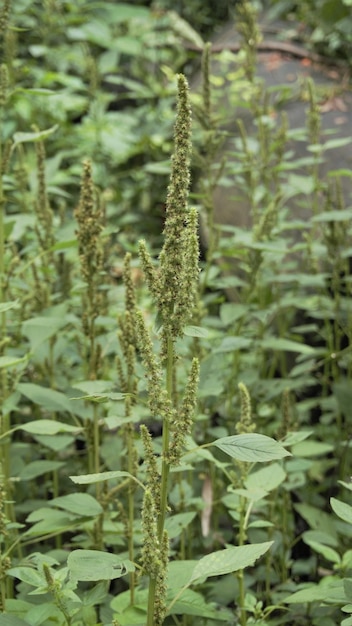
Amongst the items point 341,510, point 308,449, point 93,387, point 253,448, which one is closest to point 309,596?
point 341,510

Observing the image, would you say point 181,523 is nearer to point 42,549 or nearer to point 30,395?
point 30,395

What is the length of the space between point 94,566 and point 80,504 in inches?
16.1

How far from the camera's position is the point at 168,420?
1171 millimetres

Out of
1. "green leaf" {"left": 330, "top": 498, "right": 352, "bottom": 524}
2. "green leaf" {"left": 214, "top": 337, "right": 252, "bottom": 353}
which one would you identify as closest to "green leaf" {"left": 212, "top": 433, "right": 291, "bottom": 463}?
"green leaf" {"left": 330, "top": 498, "right": 352, "bottom": 524}

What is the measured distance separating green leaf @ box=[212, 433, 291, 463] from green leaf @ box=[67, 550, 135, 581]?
232 mm

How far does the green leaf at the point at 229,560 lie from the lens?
1.16 metres

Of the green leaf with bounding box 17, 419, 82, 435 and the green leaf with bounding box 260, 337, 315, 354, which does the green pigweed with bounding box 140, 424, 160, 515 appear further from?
the green leaf with bounding box 260, 337, 315, 354

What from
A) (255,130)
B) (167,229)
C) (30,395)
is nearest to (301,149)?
(255,130)

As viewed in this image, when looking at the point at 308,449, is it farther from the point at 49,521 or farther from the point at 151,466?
the point at 151,466

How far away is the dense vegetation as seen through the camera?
3.83 feet

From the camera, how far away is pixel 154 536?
3.71 ft

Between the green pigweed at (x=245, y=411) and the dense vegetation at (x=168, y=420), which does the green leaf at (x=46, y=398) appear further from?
the green pigweed at (x=245, y=411)

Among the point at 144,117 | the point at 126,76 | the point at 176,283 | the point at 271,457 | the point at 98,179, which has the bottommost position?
the point at 271,457

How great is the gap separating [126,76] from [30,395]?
242 inches
